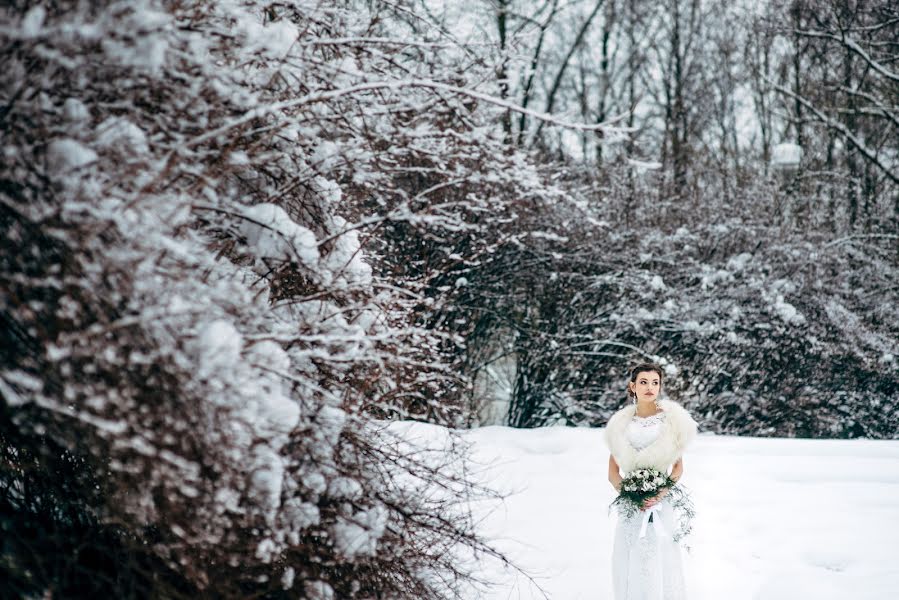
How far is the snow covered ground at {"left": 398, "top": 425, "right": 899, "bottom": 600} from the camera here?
459 cm

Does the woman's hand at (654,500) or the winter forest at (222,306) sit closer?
the winter forest at (222,306)

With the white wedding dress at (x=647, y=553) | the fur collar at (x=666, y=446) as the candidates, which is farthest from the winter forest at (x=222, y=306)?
the fur collar at (x=666, y=446)

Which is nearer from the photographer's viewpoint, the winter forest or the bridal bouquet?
the winter forest

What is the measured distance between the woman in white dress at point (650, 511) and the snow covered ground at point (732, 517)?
1.98ft

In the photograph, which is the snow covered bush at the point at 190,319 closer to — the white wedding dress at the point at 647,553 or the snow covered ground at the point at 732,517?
the snow covered ground at the point at 732,517

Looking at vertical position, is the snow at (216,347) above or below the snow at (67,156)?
below

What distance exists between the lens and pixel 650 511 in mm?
4090

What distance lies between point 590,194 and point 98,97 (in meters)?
8.41

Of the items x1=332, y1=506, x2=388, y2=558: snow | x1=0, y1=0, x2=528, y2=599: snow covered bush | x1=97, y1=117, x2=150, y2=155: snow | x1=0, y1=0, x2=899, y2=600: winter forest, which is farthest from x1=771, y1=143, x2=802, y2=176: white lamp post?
x1=97, y1=117, x2=150, y2=155: snow

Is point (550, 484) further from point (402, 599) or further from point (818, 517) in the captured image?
point (402, 599)

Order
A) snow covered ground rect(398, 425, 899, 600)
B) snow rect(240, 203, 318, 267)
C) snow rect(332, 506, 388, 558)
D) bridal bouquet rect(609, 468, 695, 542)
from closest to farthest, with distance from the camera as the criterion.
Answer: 1. snow rect(240, 203, 318, 267)
2. snow rect(332, 506, 388, 558)
3. bridal bouquet rect(609, 468, 695, 542)
4. snow covered ground rect(398, 425, 899, 600)

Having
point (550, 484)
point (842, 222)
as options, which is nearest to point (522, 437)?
point (550, 484)

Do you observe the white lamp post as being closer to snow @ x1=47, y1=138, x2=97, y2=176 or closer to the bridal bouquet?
the bridal bouquet

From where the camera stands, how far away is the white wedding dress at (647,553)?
158 inches
